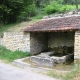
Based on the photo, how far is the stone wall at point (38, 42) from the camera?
13109mm

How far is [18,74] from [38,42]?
5.04 m

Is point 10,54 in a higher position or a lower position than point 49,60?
lower

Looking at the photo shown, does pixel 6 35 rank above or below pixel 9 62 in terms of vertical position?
above

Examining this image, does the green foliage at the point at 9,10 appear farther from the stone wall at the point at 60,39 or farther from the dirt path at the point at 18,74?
the dirt path at the point at 18,74

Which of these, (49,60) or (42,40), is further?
(42,40)

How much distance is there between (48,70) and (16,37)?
15.8ft

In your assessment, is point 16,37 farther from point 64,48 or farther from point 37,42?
point 64,48

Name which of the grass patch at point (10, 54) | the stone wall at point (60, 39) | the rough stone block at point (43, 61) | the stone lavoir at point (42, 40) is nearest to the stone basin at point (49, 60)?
the rough stone block at point (43, 61)

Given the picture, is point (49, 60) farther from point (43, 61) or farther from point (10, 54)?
point (10, 54)

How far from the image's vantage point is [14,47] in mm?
13586

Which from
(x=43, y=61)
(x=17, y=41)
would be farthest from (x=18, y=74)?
(x=17, y=41)

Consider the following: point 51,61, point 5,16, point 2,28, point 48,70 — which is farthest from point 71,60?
point 5,16

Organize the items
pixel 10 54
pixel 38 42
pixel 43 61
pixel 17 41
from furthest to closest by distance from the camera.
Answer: pixel 38 42, pixel 17 41, pixel 10 54, pixel 43 61

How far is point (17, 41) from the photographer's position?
13.4 metres
